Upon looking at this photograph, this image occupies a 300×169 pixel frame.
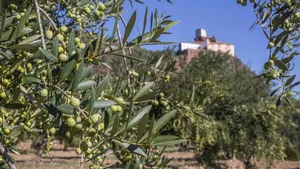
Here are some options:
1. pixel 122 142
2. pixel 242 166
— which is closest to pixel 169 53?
pixel 242 166

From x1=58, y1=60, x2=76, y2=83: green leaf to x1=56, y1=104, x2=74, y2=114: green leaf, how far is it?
6cm

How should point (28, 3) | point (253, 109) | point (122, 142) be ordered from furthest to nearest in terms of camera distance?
point (253, 109) < point (28, 3) < point (122, 142)

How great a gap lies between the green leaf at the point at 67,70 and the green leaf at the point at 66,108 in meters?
0.06

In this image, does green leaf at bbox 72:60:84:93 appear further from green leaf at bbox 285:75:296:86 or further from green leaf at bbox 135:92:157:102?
green leaf at bbox 285:75:296:86

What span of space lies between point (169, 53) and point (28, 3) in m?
10.1

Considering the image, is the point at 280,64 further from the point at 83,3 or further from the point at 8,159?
the point at 8,159

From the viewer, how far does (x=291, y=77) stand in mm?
1465

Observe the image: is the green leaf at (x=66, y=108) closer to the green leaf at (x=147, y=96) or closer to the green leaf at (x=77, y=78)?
the green leaf at (x=77, y=78)

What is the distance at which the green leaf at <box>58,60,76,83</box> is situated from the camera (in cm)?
77

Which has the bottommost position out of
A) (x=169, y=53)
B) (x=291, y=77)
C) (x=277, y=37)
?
(x=291, y=77)

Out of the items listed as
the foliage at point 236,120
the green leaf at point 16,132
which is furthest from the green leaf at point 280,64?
the foliage at point 236,120

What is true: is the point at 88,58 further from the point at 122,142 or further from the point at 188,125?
the point at 188,125

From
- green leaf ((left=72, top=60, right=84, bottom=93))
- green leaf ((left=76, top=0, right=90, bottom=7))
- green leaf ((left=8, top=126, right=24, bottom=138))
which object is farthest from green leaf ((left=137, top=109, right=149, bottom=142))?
green leaf ((left=76, top=0, right=90, bottom=7))

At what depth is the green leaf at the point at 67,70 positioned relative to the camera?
77cm
